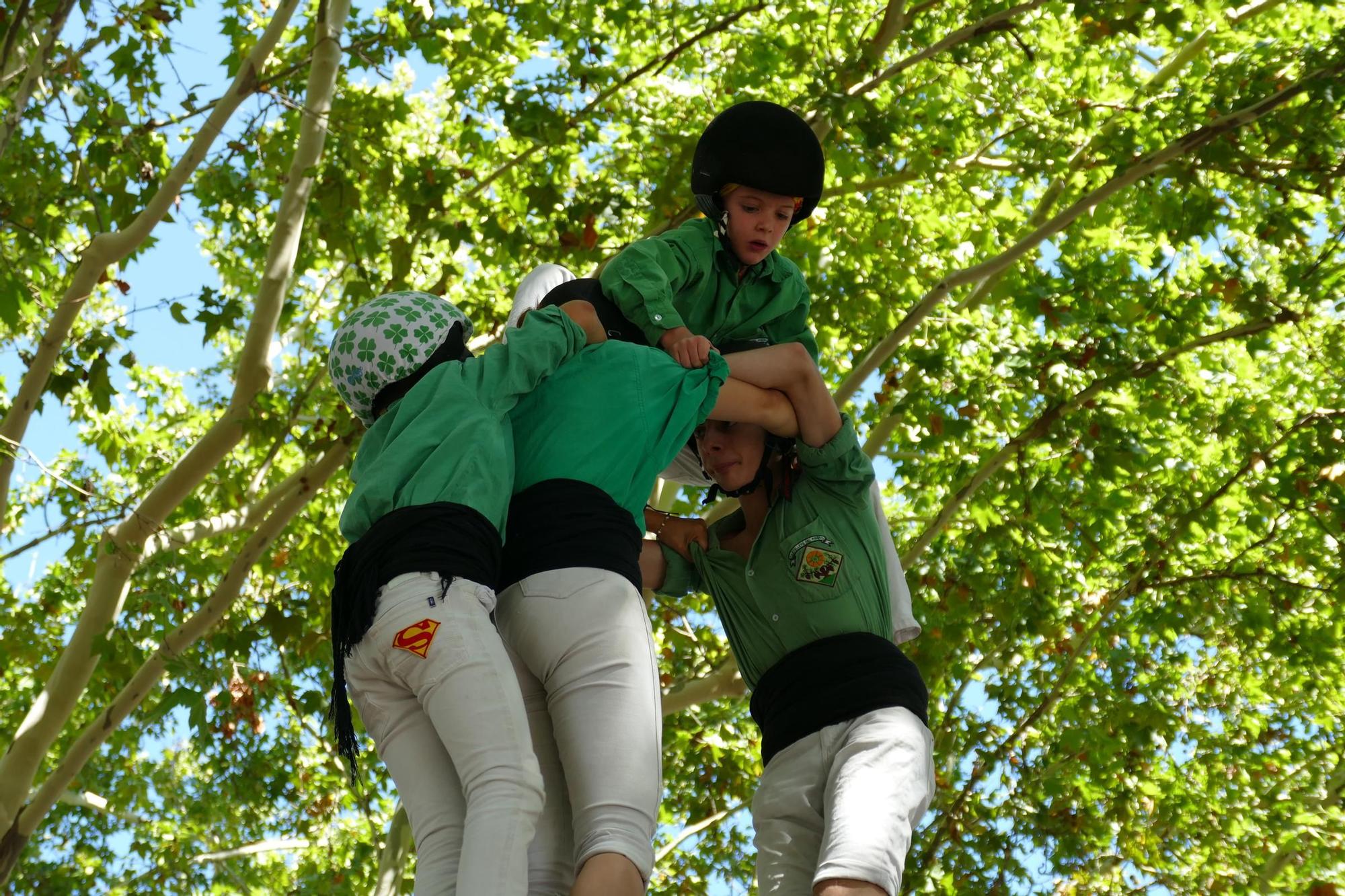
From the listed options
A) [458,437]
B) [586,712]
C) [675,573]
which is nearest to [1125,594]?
[675,573]

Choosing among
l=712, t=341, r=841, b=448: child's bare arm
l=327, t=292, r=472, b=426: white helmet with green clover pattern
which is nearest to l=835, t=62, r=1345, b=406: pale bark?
l=712, t=341, r=841, b=448: child's bare arm

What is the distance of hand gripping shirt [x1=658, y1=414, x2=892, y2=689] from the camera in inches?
126

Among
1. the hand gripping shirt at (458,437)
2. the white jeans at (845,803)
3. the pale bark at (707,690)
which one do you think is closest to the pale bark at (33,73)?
the pale bark at (707,690)

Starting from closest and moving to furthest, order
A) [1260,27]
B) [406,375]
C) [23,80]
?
1. [406,375]
2. [23,80]
3. [1260,27]

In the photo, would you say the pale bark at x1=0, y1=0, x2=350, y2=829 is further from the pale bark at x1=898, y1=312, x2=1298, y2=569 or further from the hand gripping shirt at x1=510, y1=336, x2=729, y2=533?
the hand gripping shirt at x1=510, y1=336, x2=729, y2=533

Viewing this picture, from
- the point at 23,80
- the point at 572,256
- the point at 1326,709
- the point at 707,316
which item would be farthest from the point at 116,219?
the point at 1326,709

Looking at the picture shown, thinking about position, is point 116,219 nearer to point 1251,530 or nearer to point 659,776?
point 659,776

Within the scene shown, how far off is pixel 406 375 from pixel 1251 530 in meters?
6.14

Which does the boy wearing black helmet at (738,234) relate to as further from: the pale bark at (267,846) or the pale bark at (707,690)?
the pale bark at (267,846)

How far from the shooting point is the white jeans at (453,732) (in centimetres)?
232

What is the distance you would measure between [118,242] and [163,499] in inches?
49.9

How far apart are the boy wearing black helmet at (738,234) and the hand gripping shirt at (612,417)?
22 cm

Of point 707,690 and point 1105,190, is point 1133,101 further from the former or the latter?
point 707,690

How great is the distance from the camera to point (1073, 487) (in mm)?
7660
